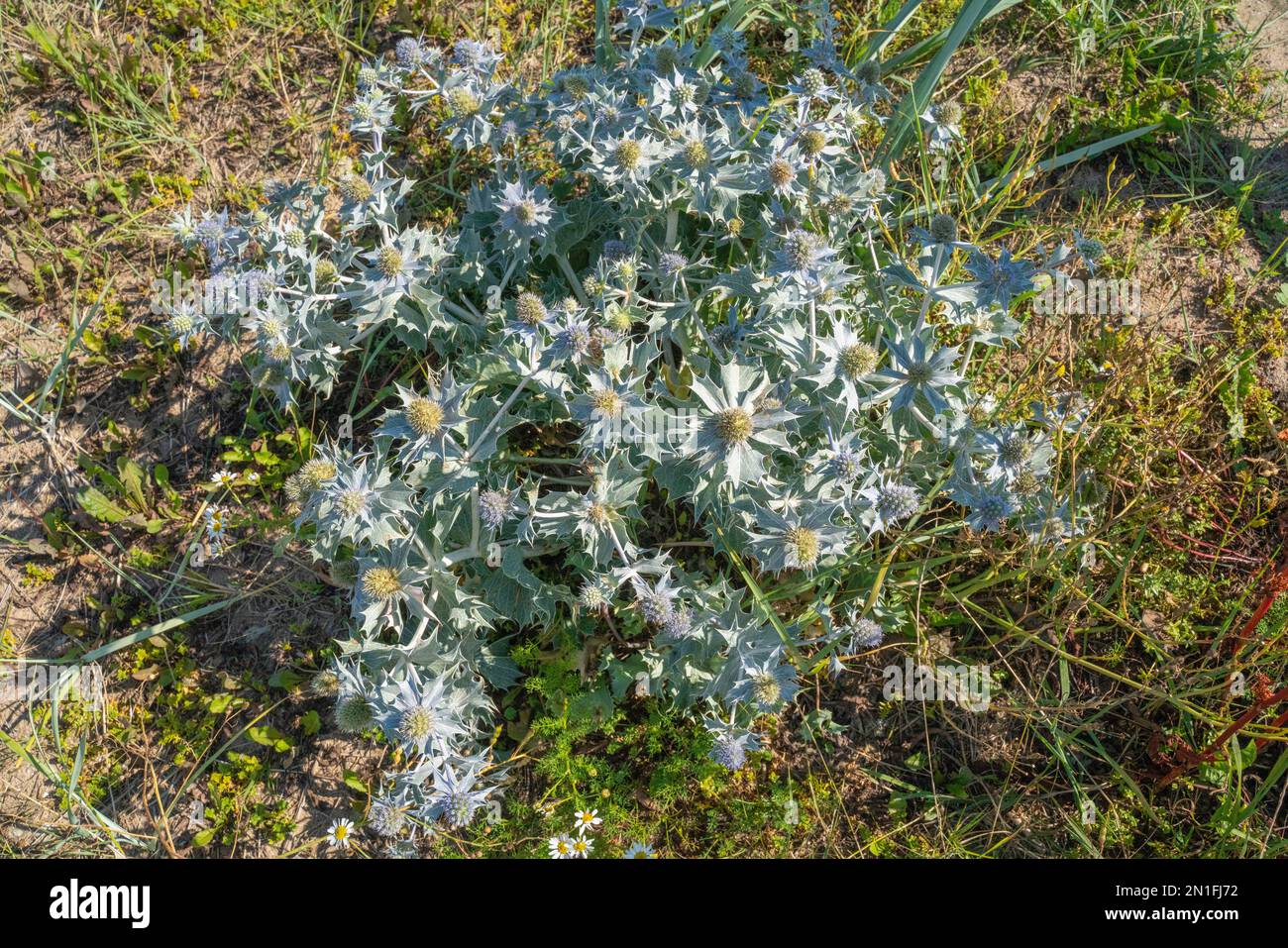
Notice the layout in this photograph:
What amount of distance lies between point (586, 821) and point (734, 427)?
1776 millimetres

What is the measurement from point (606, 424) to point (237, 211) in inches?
118

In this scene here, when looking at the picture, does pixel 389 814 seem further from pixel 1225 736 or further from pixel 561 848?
pixel 1225 736

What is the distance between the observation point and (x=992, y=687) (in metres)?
3.81

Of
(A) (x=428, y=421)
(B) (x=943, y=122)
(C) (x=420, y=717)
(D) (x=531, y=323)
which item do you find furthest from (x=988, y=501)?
(C) (x=420, y=717)

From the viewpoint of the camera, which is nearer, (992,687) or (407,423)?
(407,423)

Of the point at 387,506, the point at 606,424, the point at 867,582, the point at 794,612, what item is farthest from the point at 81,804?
the point at 867,582

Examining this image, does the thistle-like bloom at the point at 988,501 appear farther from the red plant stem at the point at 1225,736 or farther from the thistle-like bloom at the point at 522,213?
the thistle-like bloom at the point at 522,213

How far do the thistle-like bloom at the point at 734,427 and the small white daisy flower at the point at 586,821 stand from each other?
1.53 metres

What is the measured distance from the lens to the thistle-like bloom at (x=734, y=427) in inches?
119

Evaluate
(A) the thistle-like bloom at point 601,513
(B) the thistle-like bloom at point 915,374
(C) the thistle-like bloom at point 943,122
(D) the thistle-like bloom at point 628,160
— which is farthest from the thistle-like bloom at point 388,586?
(C) the thistle-like bloom at point 943,122

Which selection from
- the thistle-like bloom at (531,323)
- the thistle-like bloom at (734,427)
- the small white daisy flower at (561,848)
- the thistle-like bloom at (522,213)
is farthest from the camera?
the thistle-like bloom at (522,213)

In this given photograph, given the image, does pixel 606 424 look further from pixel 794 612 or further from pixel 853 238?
pixel 853 238

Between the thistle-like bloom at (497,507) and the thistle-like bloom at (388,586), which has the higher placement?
the thistle-like bloom at (497,507)

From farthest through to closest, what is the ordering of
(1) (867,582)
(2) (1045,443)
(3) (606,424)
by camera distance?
(1) (867,582) → (2) (1045,443) → (3) (606,424)
